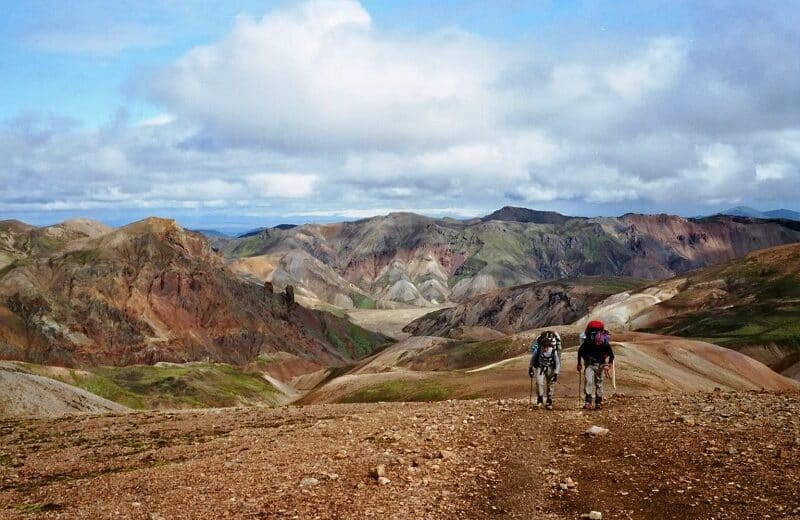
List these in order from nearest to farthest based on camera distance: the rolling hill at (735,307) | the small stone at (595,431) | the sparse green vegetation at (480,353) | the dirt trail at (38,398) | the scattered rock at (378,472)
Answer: the scattered rock at (378,472) < the small stone at (595,431) < the dirt trail at (38,398) < the sparse green vegetation at (480,353) < the rolling hill at (735,307)

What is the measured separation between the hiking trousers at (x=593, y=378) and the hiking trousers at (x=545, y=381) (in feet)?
4.18

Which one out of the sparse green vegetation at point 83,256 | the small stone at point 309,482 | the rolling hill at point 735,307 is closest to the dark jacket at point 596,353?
the small stone at point 309,482

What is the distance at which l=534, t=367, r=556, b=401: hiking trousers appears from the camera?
82.0ft

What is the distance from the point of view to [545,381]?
25.4m

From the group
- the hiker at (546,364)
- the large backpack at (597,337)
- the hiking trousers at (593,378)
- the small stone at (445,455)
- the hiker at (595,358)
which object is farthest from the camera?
the hiker at (546,364)

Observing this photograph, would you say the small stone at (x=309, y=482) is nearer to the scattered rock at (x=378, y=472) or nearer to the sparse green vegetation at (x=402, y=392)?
the scattered rock at (x=378, y=472)

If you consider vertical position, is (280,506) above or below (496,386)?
above

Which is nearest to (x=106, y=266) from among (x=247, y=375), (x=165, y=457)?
(x=247, y=375)

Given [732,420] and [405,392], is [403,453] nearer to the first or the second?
[732,420]

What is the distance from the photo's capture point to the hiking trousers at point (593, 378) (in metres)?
24.5

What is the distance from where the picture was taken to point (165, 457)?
72.0 feet

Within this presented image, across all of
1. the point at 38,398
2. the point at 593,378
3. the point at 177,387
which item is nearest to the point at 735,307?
the point at 177,387

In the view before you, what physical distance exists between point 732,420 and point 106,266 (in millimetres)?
200143

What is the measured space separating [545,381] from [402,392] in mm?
36563
